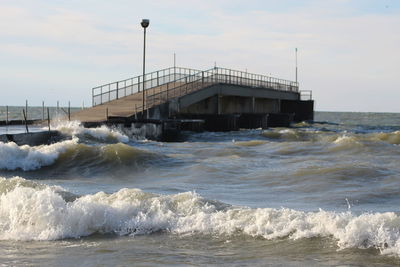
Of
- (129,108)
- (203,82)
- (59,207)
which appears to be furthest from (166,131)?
(59,207)

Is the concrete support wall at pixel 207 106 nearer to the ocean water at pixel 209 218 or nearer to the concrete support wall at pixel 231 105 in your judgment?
the concrete support wall at pixel 231 105

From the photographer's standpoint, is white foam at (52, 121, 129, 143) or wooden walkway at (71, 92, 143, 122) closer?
white foam at (52, 121, 129, 143)

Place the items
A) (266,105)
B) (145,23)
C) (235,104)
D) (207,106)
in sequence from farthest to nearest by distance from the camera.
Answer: (266,105) < (235,104) < (207,106) < (145,23)

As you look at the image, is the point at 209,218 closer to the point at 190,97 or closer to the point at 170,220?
the point at 170,220

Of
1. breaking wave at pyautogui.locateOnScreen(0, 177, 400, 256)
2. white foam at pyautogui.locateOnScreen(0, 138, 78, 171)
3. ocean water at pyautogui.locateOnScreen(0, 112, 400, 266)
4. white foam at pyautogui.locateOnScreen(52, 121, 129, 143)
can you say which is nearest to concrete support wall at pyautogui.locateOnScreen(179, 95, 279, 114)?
white foam at pyautogui.locateOnScreen(52, 121, 129, 143)

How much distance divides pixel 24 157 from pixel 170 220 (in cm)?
1230

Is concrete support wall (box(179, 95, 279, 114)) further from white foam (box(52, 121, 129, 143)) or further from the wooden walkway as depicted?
white foam (box(52, 121, 129, 143))

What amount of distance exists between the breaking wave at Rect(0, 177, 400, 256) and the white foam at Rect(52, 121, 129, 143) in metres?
18.8

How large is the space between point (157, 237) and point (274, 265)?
2584 mm

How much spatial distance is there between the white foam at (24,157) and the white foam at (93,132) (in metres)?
7.80

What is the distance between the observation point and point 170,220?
12.5 meters

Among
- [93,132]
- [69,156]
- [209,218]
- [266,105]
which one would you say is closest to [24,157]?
[69,156]

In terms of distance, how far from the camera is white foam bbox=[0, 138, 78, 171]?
2292 centimetres

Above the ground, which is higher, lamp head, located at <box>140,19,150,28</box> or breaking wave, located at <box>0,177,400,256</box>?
lamp head, located at <box>140,19,150,28</box>
